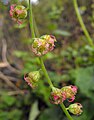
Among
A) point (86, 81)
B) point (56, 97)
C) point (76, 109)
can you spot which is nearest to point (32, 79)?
point (56, 97)

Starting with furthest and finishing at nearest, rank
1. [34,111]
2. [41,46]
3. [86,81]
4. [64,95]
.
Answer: [34,111] → [86,81] → [64,95] → [41,46]

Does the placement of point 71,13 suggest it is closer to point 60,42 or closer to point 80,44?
point 60,42

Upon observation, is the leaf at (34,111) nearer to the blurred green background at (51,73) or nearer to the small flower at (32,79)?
the blurred green background at (51,73)

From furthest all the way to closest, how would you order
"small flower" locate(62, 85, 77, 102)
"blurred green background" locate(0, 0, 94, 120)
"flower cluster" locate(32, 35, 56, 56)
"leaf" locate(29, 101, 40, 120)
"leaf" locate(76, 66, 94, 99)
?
"leaf" locate(29, 101, 40, 120)
"blurred green background" locate(0, 0, 94, 120)
"leaf" locate(76, 66, 94, 99)
"small flower" locate(62, 85, 77, 102)
"flower cluster" locate(32, 35, 56, 56)

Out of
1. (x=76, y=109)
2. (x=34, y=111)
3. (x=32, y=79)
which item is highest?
(x=32, y=79)

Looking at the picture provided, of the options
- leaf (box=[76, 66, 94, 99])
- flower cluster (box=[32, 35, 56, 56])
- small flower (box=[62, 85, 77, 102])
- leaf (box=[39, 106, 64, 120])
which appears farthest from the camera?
leaf (box=[39, 106, 64, 120])

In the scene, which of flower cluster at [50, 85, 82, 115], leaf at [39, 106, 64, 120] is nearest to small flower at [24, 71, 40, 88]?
flower cluster at [50, 85, 82, 115]

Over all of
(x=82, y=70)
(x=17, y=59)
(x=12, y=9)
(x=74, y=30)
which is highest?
(x=12, y=9)

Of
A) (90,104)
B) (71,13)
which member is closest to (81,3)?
(71,13)

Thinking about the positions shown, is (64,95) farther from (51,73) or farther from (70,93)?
(51,73)

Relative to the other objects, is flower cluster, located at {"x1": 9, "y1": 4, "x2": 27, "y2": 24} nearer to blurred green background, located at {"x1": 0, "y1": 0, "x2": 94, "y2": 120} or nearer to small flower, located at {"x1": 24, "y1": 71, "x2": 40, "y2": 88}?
small flower, located at {"x1": 24, "y1": 71, "x2": 40, "y2": 88}

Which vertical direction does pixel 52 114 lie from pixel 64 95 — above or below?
below
